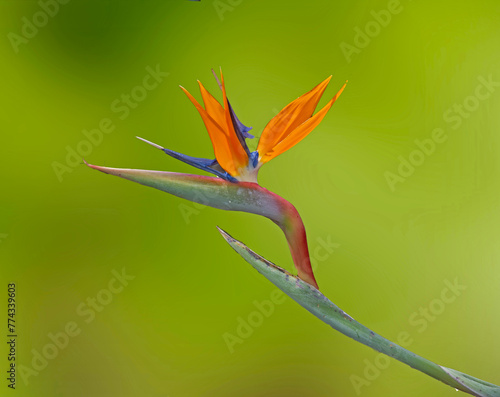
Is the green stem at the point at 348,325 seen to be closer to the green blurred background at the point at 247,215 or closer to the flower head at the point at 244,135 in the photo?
the flower head at the point at 244,135

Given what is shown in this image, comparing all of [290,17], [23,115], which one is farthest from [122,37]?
[290,17]

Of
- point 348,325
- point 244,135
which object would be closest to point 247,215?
point 244,135

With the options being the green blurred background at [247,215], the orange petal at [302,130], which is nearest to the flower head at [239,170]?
the orange petal at [302,130]

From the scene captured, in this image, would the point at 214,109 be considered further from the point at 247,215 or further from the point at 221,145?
the point at 247,215

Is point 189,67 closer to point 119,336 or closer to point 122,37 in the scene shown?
point 122,37

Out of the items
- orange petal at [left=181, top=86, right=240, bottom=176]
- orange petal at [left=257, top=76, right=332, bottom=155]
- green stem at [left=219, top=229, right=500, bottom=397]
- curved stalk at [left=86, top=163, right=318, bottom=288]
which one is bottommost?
green stem at [left=219, top=229, right=500, bottom=397]

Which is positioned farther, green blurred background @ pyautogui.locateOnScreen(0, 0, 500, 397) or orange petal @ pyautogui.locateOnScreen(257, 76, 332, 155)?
green blurred background @ pyautogui.locateOnScreen(0, 0, 500, 397)

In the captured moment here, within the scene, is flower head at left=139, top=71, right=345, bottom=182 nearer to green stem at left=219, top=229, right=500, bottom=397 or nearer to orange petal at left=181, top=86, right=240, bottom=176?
orange petal at left=181, top=86, right=240, bottom=176

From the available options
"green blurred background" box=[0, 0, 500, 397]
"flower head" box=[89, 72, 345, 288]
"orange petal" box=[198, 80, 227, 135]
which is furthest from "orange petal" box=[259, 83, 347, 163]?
"green blurred background" box=[0, 0, 500, 397]
